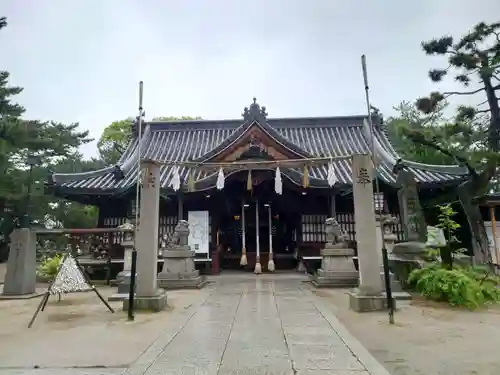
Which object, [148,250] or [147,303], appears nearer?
[147,303]

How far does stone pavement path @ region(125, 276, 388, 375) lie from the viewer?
160 inches

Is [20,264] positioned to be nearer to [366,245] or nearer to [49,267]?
[49,267]

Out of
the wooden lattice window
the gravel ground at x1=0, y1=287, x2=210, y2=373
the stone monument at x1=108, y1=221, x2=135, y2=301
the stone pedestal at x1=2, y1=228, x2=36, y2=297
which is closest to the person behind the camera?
the gravel ground at x1=0, y1=287, x2=210, y2=373

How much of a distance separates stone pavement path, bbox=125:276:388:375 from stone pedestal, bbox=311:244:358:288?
320cm

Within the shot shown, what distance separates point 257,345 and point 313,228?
12007 millimetres

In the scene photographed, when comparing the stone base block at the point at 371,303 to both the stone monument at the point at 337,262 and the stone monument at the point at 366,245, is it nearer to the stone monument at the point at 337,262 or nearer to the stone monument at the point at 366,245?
the stone monument at the point at 366,245

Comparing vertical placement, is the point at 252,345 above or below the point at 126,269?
below

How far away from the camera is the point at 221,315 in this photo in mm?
7340

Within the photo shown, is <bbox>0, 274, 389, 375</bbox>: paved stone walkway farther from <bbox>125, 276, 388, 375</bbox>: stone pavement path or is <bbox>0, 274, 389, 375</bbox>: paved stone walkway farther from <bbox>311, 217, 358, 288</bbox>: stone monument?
<bbox>311, 217, 358, 288</bbox>: stone monument

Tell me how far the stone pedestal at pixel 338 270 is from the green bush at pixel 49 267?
9.23 m

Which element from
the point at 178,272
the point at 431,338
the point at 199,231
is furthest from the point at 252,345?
the point at 199,231

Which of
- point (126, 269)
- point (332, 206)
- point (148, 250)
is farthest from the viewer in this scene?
point (332, 206)

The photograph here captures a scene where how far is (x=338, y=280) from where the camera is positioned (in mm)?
11586

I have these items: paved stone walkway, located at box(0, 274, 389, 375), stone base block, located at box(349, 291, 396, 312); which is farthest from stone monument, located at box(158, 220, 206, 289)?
stone base block, located at box(349, 291, 396, 312)
